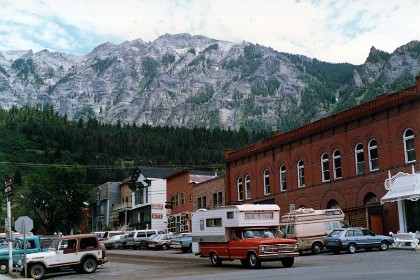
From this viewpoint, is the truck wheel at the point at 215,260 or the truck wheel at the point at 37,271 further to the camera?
the truck wheel at the point at 215,260

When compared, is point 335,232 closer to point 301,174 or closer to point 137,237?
point 301,174

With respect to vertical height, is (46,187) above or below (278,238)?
above

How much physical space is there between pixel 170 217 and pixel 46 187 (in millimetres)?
19175

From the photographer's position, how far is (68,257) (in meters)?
26.1

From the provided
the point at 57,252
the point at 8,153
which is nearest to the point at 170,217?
the point at 57,252

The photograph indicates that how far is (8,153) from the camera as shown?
151625 millimetres

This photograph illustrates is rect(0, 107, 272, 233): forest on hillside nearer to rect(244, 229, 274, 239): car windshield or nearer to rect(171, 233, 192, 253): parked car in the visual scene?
rect(171, 233, 192, 253): parked car

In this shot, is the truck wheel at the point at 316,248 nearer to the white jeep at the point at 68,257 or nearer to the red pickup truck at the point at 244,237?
the red pickup truck at the point at 244,237

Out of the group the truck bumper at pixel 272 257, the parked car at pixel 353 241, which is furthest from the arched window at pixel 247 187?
the truck bumper at pixel 272 257

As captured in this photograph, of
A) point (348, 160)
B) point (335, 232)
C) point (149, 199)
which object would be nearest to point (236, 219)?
point (335, 232)

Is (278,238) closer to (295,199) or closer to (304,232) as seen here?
(304,232)

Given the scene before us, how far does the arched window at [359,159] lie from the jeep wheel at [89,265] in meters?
21.0

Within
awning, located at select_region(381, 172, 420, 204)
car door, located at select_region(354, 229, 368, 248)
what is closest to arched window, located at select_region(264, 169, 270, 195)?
awning, located at select_region(381, 172, 420, 204)

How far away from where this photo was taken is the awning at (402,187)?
31953 millimetres
